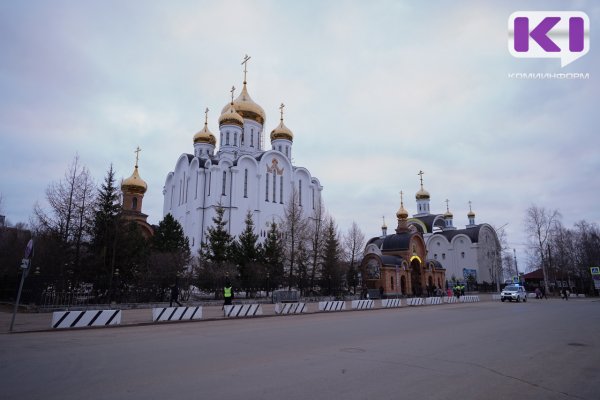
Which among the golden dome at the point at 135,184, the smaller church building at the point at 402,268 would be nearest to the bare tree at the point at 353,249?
the smaller church building at the point at 402,268

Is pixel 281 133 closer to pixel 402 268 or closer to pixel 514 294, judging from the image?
pixel 402 268

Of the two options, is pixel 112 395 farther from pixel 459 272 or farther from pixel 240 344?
pixel 459 272

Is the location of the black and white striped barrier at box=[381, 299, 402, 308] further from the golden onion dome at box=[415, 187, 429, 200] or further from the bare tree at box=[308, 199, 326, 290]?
the golden onion dome at box=[415, 187, 429, 200]

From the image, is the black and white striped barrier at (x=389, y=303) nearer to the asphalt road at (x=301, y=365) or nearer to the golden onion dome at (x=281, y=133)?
the asphalt road at (x=301, y=365)

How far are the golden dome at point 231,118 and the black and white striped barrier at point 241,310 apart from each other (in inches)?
1393

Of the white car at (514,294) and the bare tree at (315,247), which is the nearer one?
the white car at (514,294)

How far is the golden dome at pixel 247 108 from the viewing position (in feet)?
171

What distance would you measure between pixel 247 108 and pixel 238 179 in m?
12.8

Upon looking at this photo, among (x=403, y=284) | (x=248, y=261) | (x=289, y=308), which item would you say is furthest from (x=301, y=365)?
(x=403, y=284)

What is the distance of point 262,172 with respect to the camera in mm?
46000

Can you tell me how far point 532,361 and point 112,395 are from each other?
7.07 m

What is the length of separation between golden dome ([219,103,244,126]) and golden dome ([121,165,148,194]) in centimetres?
1219

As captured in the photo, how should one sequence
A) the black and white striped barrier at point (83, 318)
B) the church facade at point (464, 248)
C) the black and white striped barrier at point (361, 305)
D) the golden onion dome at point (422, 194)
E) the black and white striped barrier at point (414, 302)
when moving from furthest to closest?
the golden onion dome at point (422, 194)
the church facade at point (464, 248)
the black and white striped barrier at point (414, 302)
the black and white striped barrier at point (361, 305)
the black and white striped barrier at point (83, 318)

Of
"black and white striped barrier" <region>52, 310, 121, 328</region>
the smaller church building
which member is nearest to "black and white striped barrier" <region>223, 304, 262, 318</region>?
"black and white striped barrier" <region>52, 310, 121, 328</region>
